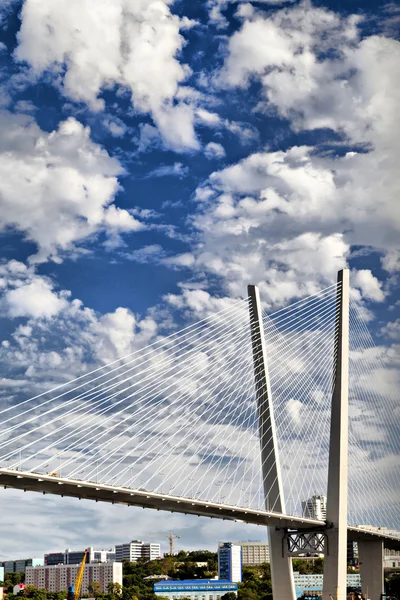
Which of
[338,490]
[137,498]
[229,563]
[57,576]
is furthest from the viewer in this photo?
[57,576]

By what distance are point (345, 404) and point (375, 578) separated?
1698 cm

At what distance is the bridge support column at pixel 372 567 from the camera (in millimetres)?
44531

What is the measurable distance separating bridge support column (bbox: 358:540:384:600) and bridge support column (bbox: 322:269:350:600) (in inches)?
514

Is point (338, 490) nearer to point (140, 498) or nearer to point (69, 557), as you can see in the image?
point (140, 498)

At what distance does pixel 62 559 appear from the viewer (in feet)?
549

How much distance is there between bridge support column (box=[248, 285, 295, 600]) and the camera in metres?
31.8

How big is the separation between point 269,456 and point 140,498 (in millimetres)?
6283

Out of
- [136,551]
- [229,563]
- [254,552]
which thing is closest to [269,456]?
[229,563]

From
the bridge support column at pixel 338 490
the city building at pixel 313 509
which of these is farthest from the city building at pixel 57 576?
the bridge support column at pixel 338 490

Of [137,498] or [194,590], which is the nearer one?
[137,498]

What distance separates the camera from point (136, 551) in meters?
183

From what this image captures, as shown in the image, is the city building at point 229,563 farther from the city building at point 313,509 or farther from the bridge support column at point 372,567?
the city building at point 313,509

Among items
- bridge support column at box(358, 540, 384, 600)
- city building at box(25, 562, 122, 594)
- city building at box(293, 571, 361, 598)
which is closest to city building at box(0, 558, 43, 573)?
city building at box(25, 562, 122, 594)

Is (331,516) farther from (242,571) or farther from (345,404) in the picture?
(242,571)
